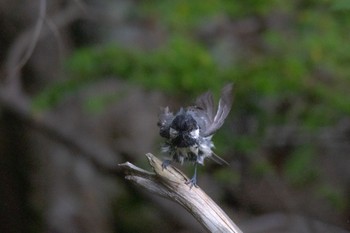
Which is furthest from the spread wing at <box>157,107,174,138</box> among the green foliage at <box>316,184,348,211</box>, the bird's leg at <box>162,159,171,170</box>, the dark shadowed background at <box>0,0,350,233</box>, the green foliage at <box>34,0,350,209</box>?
the green foliage at <box>316,184,348,211</box>

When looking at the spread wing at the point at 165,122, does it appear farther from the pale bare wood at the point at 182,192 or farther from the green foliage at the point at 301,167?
the green foliage at the point at 301,167

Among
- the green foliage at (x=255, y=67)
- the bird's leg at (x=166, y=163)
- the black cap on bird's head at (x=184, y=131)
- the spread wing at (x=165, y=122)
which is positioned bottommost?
the bird's leg at (x=166, y=163)

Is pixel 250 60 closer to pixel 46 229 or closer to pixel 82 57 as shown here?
pixel 82 57

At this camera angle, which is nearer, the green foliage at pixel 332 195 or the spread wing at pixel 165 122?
the spread wing at pixel 165 122

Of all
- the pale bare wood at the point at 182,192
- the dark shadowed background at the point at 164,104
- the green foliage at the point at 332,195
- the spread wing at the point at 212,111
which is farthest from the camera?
the green foliage at the point at 332,195

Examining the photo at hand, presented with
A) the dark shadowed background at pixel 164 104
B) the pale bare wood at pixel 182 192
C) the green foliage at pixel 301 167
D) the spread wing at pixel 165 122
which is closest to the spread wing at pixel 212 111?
the spread wing at pixel 165 122
